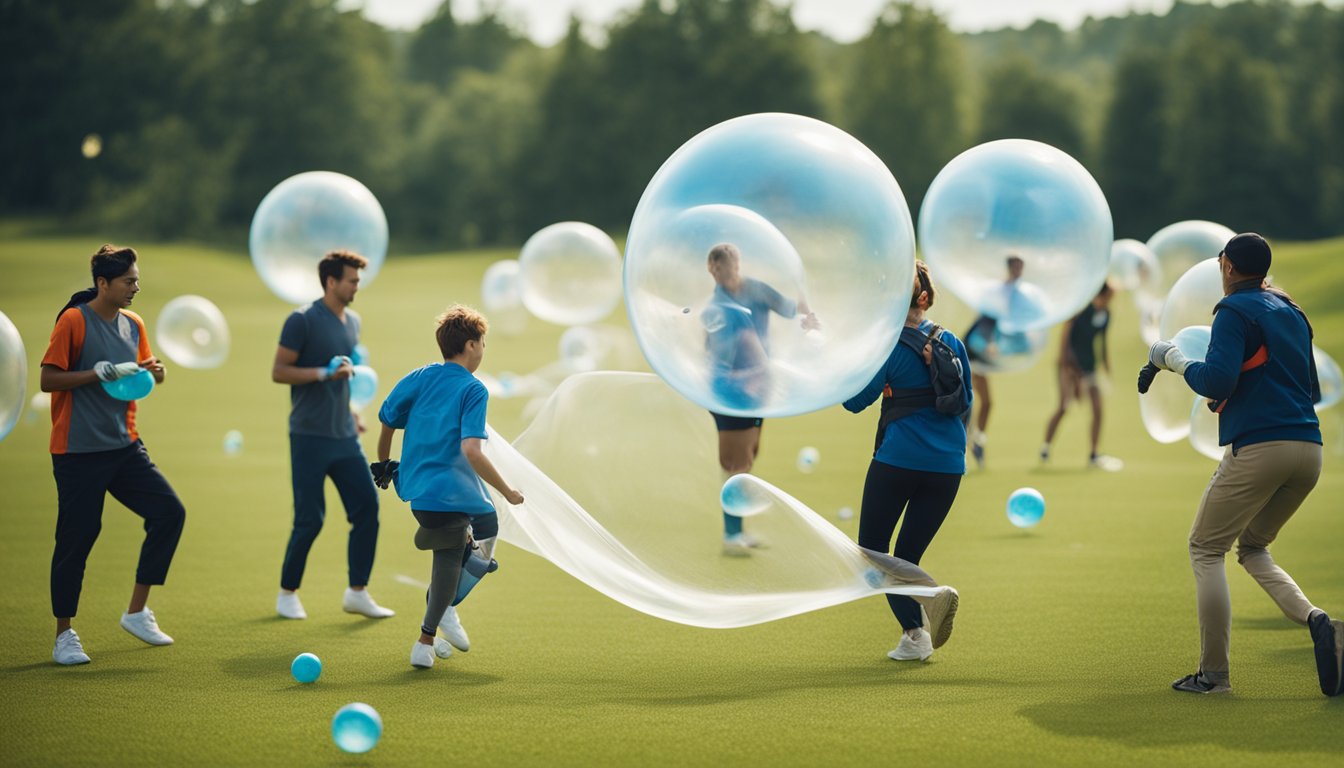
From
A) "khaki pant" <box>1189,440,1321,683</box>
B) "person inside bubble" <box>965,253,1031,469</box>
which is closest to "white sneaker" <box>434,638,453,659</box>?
"khaki pant" <box>1189,440,1321,683</box>

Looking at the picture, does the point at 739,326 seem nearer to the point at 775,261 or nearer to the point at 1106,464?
the point at 775,261

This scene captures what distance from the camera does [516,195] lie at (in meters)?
83.5

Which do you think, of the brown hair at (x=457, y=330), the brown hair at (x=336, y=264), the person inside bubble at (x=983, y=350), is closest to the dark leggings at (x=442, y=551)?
the brown hair at (x=457, y=330)

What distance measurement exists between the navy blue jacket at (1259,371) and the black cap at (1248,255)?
0.38 feet

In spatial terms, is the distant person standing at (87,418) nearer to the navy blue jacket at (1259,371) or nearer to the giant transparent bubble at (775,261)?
the giant transparent bubble at (775,261)

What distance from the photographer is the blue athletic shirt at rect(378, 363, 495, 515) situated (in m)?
6.91

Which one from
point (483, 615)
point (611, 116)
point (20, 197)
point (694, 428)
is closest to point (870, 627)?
point (694, 428)

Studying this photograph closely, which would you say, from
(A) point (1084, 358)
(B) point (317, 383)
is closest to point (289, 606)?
(B) point (317, 383)

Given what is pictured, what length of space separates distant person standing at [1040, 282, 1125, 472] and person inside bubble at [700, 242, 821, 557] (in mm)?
10326

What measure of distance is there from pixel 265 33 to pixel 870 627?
82482mm

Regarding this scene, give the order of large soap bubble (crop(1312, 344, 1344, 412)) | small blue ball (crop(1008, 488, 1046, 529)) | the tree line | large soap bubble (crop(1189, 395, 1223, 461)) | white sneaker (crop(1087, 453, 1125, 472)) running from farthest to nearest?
the tree line < white sneaker (crop(1087, 453, 1125, 472)) < small blue ball (crop(1008, 488, 1046, 529)) < large soap bubble (crop(1312, 344, 1344, 412)) < large soap bubble (crop(1189, 395, 1223, 461))

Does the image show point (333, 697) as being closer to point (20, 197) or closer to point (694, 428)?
point (694, 428)

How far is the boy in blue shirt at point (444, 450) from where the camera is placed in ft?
22.7

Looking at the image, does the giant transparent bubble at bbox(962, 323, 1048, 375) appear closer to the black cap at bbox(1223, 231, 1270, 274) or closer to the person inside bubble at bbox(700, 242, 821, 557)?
the black cap at bbox(1223, 231, 1270, 274)
